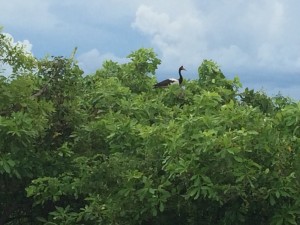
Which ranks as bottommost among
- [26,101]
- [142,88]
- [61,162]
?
[61,162]

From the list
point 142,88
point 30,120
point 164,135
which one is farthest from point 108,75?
point 164,135

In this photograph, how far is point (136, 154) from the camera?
10016 millimetres

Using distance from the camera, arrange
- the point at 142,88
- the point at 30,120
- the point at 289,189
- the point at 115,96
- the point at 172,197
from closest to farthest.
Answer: the point at 289,189 < the point at 172,197 < the point at 30,120 < the point at 115,96 < the point at 142,88

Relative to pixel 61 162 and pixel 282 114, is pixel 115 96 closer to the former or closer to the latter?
pixel 61 162

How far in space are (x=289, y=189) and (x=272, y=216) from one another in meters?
0.46

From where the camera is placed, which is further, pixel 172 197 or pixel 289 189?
pixel 172 197

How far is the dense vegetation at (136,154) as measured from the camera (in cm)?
826

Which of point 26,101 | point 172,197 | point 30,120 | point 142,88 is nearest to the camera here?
point 172,197

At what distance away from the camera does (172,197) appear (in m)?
8.77

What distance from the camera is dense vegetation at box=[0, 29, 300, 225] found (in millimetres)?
8258

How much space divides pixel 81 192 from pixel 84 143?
1549 mm

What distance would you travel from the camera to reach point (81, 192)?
10555mm

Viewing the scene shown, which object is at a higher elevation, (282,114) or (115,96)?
(115,96)

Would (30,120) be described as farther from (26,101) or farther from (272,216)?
(272,216)
